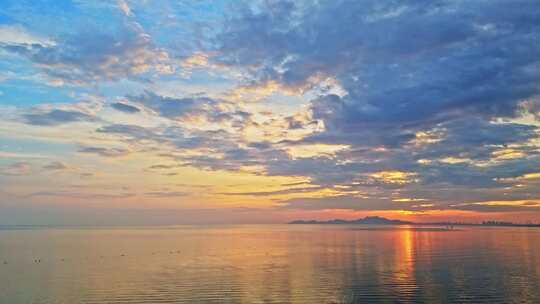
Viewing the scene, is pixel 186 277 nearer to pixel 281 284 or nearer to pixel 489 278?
pixel 281 284

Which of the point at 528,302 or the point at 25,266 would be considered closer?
the point at 528,302

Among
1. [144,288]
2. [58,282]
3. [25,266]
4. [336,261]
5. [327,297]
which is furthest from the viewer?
[336,261]

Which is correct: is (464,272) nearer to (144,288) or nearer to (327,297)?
(327,297)

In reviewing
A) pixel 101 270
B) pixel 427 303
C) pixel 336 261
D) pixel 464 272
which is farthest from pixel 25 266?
pixel 464 272

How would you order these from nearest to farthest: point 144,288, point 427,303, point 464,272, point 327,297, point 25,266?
point 427,303 < point 327,297 < point 144,288 < point 464,272 < point 25,266

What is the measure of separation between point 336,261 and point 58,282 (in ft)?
191

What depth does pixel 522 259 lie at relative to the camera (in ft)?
359

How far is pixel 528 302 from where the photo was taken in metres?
55.9

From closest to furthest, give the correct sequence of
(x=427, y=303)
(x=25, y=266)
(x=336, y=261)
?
(x=427, y=303)
(x=25, y=266)
(x=336, y=261)

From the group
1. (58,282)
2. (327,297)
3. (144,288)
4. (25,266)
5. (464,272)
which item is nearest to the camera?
(327,297)

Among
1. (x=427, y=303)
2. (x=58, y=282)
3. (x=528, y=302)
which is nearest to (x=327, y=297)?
(x=427, y=303)

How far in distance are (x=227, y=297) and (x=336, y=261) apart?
166ft

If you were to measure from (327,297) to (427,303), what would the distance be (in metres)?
12.1

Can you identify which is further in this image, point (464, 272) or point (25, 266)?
point (25, 266)
